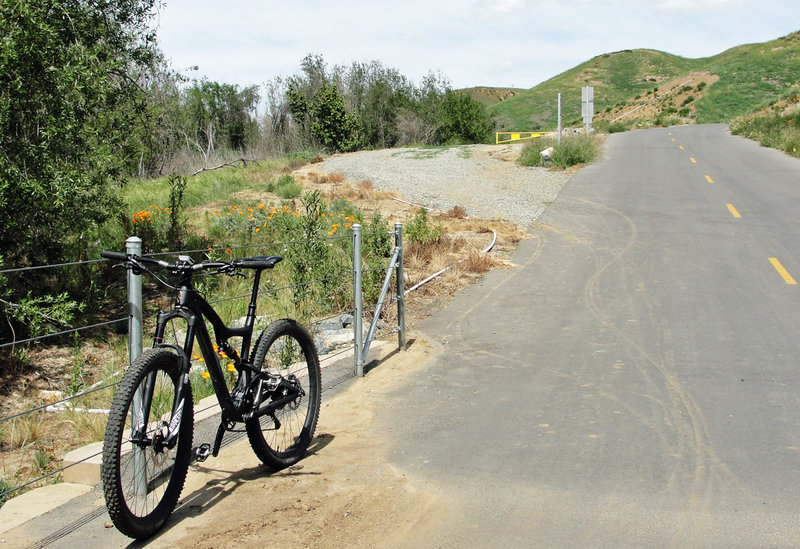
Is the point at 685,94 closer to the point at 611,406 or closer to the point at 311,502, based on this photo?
the point at 611,406

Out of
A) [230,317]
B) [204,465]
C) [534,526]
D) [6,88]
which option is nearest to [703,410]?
[534,526]

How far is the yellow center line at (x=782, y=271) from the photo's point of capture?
434 inches

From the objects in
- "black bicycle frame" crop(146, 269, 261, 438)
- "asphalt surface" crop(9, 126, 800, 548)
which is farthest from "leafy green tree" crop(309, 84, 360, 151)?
"black bicycle frame" crop(146, 269, 261, 438)

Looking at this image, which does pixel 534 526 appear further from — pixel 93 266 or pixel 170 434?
pixel 93 266

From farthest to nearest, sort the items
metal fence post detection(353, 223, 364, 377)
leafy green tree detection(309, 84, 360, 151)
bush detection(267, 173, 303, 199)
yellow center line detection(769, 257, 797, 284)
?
leafy green tree detection(309, 84, 360, 151) → bush detection(267, 173, 303, 199) → yellow center line detection(769, 257, 797, 284) → metal fence post detection(353, 223, 364, 377)

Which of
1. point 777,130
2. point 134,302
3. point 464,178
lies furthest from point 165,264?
point 777,130

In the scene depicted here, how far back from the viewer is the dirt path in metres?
4.08

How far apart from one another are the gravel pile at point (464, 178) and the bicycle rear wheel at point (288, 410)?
1197cm

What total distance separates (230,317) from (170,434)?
526cm

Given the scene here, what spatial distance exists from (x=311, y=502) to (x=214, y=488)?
66cm

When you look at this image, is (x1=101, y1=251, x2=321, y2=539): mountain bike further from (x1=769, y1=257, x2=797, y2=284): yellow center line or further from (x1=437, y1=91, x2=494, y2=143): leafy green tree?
(x1=437, y1=91, x2=494, y2=143): leafy green tree

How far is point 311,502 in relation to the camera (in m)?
4.51

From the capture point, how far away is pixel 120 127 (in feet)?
36.7

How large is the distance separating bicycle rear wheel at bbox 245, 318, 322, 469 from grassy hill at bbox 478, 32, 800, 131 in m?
49.9
